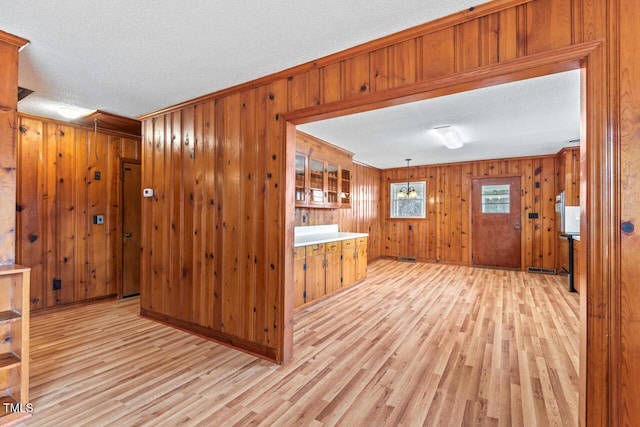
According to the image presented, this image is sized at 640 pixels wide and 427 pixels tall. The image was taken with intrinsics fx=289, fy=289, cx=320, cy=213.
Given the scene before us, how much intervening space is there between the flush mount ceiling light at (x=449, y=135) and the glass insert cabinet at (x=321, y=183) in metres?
1.92

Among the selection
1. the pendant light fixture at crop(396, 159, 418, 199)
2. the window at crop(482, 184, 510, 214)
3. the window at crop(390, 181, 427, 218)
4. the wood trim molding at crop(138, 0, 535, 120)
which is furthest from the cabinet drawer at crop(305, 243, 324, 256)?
the window at crop(482, 184, 510, 214)

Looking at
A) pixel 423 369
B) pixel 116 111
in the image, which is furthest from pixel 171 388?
pixel 116 111

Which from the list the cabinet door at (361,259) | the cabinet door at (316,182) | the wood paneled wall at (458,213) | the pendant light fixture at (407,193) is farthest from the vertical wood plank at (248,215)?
the wood paneled wall at (458,213)

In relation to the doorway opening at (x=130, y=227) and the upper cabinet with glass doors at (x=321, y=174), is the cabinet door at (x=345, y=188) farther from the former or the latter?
the doorway opening at (x=130, y=227)

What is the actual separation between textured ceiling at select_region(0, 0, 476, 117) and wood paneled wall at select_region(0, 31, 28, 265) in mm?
151

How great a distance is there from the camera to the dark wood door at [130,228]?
14.9 ft

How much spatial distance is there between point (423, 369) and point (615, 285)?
5.01ft

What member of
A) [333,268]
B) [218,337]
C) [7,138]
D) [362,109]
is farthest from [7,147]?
[333,268]

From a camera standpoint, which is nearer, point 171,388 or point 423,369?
point 171,388

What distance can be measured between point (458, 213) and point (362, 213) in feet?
7.84

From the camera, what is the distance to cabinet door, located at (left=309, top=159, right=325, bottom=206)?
476 cm

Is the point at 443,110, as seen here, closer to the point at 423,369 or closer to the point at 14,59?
the point at 423,369

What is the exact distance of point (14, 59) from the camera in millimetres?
2117

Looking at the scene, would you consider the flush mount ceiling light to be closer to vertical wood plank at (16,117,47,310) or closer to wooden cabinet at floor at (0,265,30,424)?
wooden cabinet at floor at (0,265,30,424)
